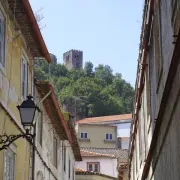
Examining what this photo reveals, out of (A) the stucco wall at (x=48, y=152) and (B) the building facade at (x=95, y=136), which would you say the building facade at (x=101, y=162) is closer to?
(B) the building facade at (x=95, y=136)

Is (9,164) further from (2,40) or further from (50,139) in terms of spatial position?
(50,139)

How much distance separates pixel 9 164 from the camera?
44.2 feet

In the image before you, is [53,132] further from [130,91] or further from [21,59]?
[130,91]

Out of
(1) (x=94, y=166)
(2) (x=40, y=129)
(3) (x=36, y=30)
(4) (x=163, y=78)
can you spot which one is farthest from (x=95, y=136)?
(4) (x=163, y=78)

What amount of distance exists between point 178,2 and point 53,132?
14.6m

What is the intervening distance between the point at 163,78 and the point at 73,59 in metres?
137

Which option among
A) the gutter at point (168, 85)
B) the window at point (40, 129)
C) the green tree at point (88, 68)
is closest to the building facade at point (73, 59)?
the green tree at point (88, 68)

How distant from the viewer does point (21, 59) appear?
15.0 meters

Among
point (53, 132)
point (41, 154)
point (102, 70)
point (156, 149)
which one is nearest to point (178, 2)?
point (156, 149)

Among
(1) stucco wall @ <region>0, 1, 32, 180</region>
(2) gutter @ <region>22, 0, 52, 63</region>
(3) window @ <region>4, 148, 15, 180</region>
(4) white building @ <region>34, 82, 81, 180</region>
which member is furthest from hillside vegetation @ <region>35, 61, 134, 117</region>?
(3) window @ <region>4, 148, 15, 180</region>

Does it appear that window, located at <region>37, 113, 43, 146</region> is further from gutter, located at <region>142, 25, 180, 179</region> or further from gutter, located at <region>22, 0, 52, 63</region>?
gutter, located at <region>142, 25, 180, 179</region>

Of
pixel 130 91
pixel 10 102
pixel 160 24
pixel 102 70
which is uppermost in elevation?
pixel 102 70

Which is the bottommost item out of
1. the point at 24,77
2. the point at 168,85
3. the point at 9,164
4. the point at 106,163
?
the point at 9,164

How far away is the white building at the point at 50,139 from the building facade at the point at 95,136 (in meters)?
42.8
